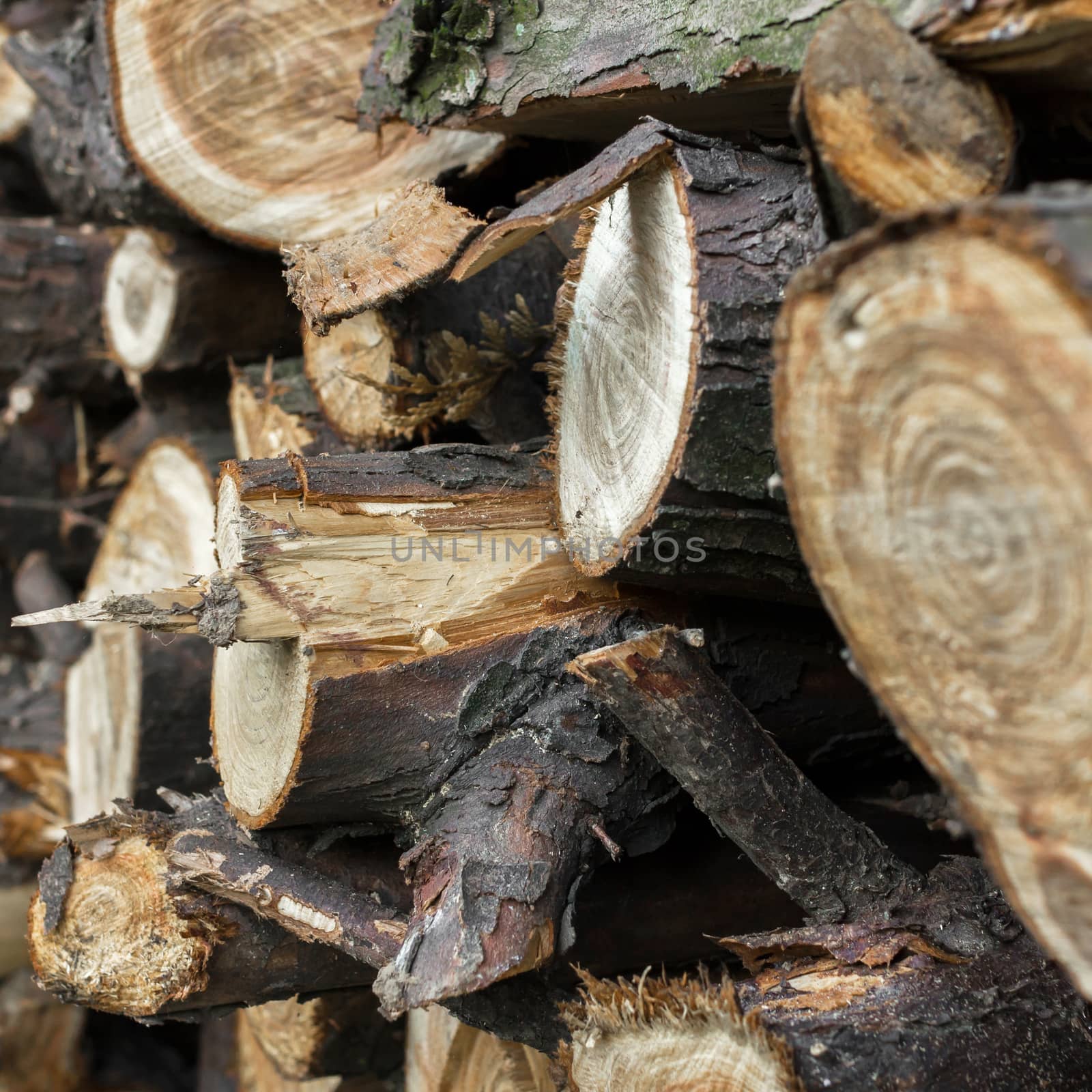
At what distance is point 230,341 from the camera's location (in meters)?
2.35

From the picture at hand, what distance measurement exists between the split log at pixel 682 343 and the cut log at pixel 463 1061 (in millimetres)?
858

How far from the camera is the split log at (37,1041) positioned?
2.89 meters

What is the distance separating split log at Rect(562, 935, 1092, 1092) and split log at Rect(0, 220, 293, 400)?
1.62 meters

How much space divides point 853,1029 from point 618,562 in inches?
22.4

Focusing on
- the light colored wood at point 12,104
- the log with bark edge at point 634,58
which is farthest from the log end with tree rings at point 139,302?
the light colored wood at point 12,104

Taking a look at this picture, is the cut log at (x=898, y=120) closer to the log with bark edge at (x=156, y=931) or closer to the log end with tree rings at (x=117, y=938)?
the log with bark edge at (x=156, y=931)

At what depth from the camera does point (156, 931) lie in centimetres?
149

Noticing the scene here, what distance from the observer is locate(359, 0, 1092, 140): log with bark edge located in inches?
34.1

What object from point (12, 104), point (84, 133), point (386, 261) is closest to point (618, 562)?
point (386, 261)

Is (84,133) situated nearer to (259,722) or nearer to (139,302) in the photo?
(139,302)

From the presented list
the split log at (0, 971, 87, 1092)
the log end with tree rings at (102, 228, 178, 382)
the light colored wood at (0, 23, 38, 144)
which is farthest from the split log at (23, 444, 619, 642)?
the light colored wood at (0, 23, 38, 144)

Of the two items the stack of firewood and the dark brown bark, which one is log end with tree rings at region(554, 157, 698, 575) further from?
the dark brown bark

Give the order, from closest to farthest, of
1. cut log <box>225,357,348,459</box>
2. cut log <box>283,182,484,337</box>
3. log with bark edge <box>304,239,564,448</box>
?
cut log <box>283,182,484,337</box> < log with bark edge <box>304,239,564,448</box> < cut log <box>225,357,348,459</box>

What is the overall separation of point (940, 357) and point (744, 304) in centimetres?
43
